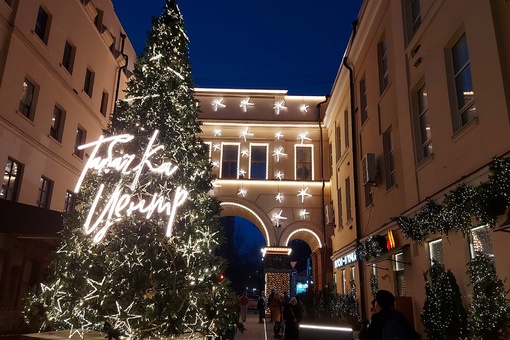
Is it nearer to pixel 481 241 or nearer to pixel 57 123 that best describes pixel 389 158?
pixel 481 241

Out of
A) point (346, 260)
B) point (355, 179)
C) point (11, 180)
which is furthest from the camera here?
point (346, 260)

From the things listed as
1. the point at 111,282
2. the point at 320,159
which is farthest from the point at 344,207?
the point at 111,282

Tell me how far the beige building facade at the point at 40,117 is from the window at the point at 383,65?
36.3ft

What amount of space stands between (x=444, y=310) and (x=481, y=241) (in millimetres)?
1441

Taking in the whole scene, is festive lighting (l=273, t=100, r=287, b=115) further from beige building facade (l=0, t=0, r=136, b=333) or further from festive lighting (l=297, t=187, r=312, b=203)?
beige building facade (l=0, t=0, r=136, b=333)

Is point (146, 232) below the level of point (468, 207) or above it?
below

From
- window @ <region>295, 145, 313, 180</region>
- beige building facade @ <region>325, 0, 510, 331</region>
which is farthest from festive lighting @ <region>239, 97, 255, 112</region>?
beige building facade @ <region>325, 0, 510, 331</region>

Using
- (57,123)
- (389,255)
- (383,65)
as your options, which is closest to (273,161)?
(383,65)

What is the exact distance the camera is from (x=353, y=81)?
59.9 ft

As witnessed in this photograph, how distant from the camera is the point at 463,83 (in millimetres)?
8695

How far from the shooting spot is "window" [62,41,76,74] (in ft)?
55.8

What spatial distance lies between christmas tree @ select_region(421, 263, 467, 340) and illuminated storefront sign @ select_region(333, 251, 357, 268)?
8.14 m

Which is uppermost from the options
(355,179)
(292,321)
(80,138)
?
(80,138)

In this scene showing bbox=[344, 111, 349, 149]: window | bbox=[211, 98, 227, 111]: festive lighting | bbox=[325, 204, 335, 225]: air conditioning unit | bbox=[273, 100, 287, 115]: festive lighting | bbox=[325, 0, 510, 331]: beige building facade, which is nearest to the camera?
bbox=[325, 0, 510, 331]: beige building facade
